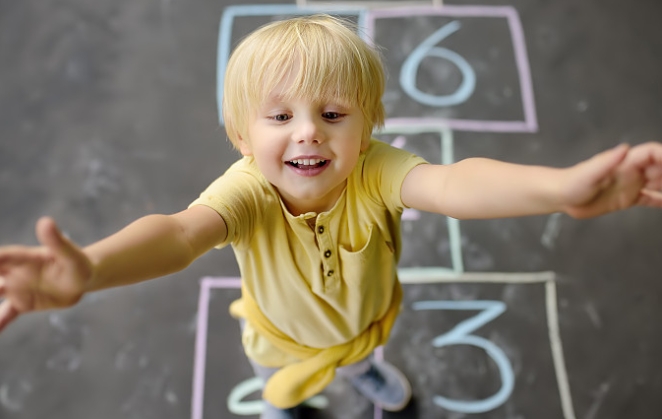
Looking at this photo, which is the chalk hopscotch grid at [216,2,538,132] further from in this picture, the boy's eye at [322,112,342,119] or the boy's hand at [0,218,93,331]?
the boy's hand at [0,218,93,331]

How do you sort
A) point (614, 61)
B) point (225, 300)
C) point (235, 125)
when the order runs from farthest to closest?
point (614, 61) < point (225, 300) < point (235, 125)

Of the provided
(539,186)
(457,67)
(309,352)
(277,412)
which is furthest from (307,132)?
(457,67)

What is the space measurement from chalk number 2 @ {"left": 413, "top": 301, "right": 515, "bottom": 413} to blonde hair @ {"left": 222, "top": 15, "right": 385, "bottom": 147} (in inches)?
27.2

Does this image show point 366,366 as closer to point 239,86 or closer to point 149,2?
point 239,86

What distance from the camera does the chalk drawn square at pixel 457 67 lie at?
1479 millimetres

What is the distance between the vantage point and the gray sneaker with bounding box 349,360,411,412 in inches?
44.1

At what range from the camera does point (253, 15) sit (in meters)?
1.61

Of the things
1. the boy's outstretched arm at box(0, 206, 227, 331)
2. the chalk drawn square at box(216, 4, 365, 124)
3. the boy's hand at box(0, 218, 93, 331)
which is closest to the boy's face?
the boy's outstretched arm at box(0, 206, 227, 331)

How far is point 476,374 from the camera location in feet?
3.89

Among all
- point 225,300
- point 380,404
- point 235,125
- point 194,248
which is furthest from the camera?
point 225,300

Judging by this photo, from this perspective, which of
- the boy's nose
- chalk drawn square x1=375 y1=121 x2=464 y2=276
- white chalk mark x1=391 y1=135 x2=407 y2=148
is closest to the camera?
the boy's nose

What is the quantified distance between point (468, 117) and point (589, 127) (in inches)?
11.6

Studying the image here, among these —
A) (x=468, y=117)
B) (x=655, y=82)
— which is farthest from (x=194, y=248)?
(x=655, y=82)

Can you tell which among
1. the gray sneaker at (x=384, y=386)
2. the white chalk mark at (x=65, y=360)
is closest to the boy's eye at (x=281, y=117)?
the gray sneaker at (x=384, y=386)
